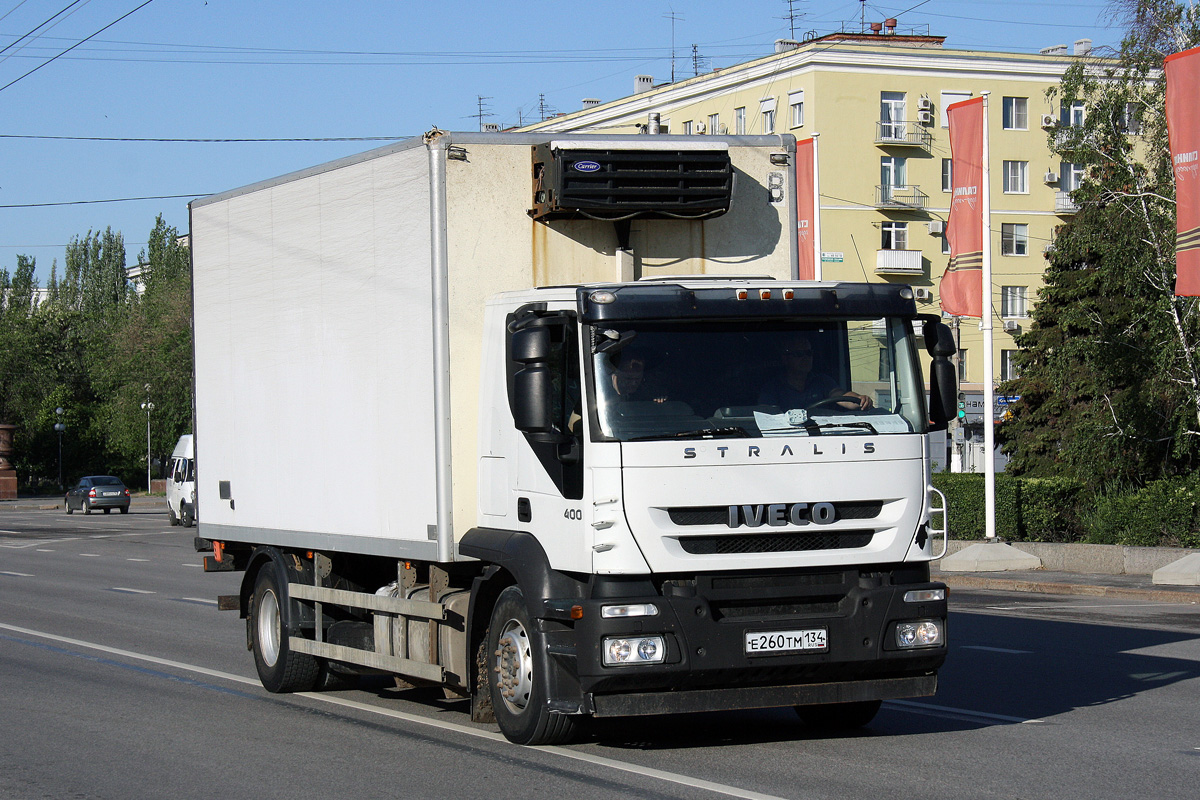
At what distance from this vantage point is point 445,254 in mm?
8750

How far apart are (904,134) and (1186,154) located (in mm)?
45616

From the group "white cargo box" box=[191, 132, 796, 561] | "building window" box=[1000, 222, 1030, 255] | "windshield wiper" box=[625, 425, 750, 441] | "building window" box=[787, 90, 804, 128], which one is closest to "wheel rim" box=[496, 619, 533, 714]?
"white cargo box" box=[191, 132, 796, 561]

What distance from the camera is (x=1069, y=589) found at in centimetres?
2038

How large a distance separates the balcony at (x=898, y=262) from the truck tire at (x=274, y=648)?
55.4 meters

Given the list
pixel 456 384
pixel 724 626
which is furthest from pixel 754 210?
pixel 724 626

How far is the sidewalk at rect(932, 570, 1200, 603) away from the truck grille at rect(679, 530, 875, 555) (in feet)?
36.8

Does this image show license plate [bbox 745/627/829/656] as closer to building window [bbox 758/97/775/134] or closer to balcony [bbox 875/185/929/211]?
building window [bbox 758/97/775/134]

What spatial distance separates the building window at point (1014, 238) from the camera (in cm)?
6638

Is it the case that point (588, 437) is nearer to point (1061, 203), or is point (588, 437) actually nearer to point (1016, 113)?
point (1016, 113)

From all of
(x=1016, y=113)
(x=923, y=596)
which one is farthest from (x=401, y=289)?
(x=1016, y=113)

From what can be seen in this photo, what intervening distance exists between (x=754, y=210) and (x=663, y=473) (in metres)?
2.69

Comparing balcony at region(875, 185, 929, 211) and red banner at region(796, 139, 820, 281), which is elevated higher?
balcony at region(875, 185, 929, 211)

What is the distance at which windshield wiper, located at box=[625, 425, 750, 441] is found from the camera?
7535 millimetres

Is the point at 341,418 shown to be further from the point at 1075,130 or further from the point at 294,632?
the point at 1075,130
